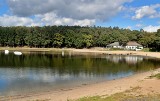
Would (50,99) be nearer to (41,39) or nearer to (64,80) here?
(64,80)

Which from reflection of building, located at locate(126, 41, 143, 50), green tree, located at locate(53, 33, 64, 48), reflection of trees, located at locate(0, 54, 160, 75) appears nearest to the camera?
reflection of trees, located at locate(0, 54, 160, 75)

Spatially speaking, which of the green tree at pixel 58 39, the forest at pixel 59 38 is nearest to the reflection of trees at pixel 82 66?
the green tree at pixel 58 39

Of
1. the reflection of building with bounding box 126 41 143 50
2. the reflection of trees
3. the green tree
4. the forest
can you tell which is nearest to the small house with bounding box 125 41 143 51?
the reflection of building with bounding box 126 41 143 50

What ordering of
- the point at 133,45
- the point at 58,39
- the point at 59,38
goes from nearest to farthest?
the point at 58,39 → the point at 59,38 → the point at 133,45

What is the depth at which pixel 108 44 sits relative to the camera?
170 meters

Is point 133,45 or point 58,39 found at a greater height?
point 58,39

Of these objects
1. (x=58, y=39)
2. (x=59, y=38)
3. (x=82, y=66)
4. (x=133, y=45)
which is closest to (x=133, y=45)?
(x=133, y=45)

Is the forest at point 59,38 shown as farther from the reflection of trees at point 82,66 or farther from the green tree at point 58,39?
the reflection of trees at point 82,66

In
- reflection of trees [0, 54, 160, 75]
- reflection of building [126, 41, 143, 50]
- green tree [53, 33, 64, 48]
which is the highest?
green tree [53, 33, 64, 48]

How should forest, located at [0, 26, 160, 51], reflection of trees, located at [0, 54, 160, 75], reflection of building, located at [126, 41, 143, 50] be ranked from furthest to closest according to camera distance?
reflection of building, located at [126, 41, 143, 50], forest, located at [0, 26, 160, 51], reflection of trees, located at [0, 54, 160, 75]

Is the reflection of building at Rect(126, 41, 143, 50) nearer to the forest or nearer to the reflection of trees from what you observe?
the forest

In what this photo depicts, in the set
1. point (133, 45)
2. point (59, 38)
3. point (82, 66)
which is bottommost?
point (82, 66)

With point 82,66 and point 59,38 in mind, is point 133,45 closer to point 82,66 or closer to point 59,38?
point 59,38

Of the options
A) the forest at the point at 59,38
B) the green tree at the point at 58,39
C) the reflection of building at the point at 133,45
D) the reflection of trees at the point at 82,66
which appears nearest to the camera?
the reflection of trees at the point at 82,66
